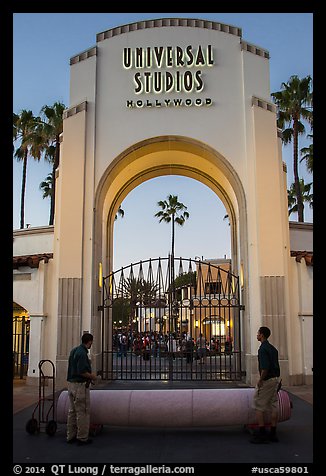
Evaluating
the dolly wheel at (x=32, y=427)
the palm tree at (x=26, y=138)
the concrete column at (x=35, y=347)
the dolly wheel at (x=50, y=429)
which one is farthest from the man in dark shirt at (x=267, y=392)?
the palm tree at (x=26, y=138)

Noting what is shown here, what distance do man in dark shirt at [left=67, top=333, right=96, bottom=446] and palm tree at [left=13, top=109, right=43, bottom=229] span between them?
2640 cm

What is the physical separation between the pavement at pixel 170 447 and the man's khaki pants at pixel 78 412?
0.21 m

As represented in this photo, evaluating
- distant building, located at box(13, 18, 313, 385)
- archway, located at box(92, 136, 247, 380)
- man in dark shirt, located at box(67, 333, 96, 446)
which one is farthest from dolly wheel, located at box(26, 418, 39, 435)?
archway, located at box(92, 136, 247, 380)

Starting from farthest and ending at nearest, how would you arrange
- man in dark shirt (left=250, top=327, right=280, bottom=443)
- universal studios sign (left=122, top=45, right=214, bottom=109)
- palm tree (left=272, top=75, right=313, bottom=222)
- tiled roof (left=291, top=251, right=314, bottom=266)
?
palm tree (left=272, top=75, right=313, bottom=222)
universal studios sign (left=122, top=45, right=214, bottom=109)
tiled roof (left=291, top=251, right=314, bottom=266)
man in dark shirt (left=250, top=327, right=280, bottom=443)

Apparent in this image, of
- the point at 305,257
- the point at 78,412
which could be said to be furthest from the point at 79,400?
the point at 305,257

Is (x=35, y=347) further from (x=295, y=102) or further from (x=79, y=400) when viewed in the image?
(x=295, y=102)

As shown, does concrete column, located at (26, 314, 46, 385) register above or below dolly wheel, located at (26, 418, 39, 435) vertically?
above

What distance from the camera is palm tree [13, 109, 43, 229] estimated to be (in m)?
32.0

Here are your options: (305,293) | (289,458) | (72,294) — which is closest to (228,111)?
(305,293)

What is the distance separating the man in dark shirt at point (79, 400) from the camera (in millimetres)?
7352

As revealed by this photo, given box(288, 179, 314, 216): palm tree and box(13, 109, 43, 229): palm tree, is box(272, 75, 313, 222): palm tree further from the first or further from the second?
box(13, 109, 43, 229): palm tree

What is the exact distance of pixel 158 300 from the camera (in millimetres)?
14469

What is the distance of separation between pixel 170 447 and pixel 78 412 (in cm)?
147
